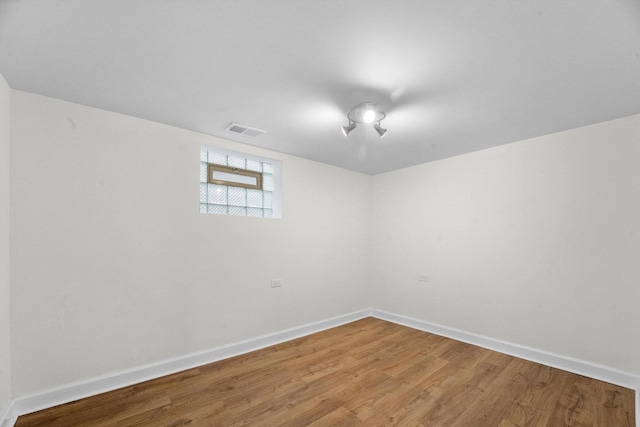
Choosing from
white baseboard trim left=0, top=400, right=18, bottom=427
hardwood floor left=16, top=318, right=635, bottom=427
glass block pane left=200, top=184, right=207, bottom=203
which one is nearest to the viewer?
white baseboard trim left=0, top=400, right=18, bottom=427

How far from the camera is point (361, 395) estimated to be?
2.12 m

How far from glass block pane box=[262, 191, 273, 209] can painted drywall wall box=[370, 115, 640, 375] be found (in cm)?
206

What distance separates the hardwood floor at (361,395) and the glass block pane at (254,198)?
5.70 ft

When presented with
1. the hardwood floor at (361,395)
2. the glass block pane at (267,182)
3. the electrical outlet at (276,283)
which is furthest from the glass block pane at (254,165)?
the hardwood floor at (361,395)

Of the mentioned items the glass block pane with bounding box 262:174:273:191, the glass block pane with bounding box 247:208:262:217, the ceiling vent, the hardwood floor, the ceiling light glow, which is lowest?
the hardwood floor

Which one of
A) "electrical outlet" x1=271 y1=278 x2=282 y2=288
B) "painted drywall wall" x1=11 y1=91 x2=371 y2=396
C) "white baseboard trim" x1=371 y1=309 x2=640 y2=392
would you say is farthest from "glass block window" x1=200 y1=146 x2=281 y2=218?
"white baseboard trim" x1=371 y1=309 x2=640 y2=392

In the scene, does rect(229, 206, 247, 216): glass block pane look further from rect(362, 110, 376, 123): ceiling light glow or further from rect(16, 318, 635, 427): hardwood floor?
rect(362, 110, 376, 123): ceiling light glow

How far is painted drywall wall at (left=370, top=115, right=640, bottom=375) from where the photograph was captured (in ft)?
7.54

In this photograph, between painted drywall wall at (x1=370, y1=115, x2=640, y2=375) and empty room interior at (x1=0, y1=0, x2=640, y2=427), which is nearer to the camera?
empty room interior at (x1=0, y1=0, x2=640, y2=427)

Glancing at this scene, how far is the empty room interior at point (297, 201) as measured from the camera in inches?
54.6

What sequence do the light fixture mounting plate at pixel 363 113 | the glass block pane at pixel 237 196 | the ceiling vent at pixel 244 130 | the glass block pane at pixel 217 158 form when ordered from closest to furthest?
the light fixture mounting plate at pixel 363 113
the ceiling vent at pixel 244 130
the glass block pane at pixel 217 158
the glass block pane at pixel 237 196

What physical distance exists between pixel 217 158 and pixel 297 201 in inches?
45.1

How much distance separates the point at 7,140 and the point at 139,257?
1198mm

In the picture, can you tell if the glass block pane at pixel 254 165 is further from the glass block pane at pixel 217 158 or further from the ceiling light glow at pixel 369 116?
the ceiling light glow at pixel 369 116
